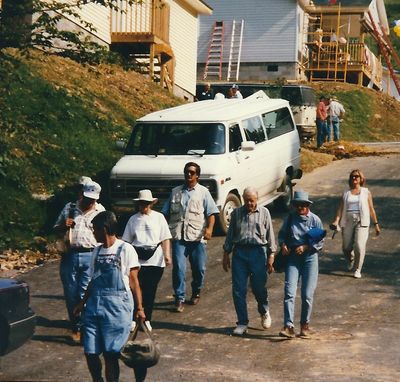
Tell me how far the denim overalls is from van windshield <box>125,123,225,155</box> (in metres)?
9.44

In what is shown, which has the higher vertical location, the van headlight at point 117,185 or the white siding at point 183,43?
the white siding at point 183,43

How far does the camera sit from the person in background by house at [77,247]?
12.1 m

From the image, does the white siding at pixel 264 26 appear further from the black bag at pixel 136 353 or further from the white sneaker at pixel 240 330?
the black bag at pixel 136 353

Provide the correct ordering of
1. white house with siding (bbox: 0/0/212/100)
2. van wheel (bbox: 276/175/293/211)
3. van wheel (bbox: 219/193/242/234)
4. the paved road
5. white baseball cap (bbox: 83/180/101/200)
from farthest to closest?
white house with siding (bbox: 0/0/212/100) < van wheel (bbox: 276/175/293/211) < van wheel (bbox: 219/193/242/234) < white baseball cap (bbox: 83/180/101/200) < the paved road

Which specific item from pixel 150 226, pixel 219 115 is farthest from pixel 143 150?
pixel 150 226

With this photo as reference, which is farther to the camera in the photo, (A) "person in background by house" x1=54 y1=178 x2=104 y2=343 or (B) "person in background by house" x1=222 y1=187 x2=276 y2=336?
(B) "person in background by house" x1=222 y1=187 x2=276 y2=336

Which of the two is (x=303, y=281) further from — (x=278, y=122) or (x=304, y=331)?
(x=278, y=122)

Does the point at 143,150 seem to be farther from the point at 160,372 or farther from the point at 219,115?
the point at 160,372

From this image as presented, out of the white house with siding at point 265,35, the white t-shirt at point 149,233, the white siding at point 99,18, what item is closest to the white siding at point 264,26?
the white house with siding at point 265,35

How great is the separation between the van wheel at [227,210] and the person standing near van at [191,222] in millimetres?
4137

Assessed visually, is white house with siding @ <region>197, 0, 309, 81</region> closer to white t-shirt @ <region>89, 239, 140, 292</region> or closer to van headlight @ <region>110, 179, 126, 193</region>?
van headlight @ <region>110, 179, 126, 193</region>

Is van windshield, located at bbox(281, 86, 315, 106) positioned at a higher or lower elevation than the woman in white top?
higher

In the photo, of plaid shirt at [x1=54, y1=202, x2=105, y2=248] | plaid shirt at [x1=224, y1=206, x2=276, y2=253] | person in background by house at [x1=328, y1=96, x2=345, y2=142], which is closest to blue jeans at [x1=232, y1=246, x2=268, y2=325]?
plaid shirt at [x1=224, y1=206, x2=276, y2=253]

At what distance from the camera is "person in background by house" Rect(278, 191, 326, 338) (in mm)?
12383
